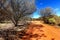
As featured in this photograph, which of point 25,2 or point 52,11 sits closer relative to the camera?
point 25,2

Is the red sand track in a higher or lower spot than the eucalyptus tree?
lower

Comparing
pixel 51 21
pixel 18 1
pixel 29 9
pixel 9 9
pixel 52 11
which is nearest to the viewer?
pixel 9 9

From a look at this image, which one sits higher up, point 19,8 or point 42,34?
point 19,8

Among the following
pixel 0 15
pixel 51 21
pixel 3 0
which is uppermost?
pixel 3 0

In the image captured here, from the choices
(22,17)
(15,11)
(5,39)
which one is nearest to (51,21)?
(22,17)

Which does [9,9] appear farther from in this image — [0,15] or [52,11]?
[52,11]

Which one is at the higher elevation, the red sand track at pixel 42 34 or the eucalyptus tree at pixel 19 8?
the eucalyptus tree at pixel 19 8

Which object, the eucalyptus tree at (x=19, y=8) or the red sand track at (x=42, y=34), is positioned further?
the eucalyptus tree at (x=19, y=8)

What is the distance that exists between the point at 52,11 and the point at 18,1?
88.1 ft

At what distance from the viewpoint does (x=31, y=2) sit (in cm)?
1694

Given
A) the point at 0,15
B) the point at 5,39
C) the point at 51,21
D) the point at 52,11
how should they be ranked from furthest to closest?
the point at 52,11 < the point at 51,21 < the point at 0,15 < the point at 5,39

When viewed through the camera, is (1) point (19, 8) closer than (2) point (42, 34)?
No

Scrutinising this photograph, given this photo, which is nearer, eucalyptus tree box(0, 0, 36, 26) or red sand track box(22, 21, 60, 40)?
red sand track box(22, 21, 60, 40)

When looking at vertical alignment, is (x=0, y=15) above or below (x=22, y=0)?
below
